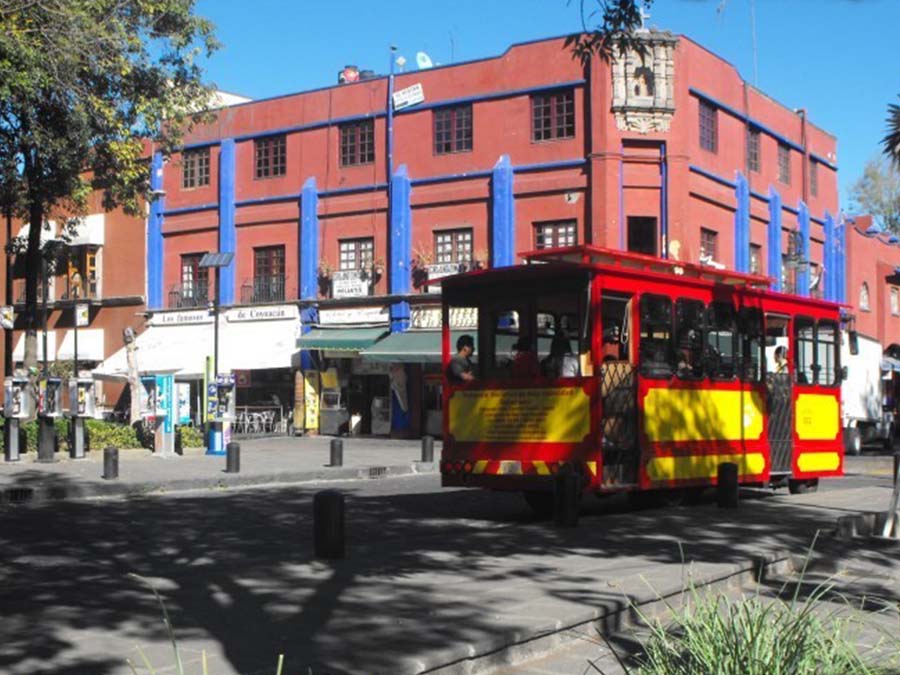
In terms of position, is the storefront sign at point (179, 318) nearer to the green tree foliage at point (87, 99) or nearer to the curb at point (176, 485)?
the green tree foliage at point (87, 99)

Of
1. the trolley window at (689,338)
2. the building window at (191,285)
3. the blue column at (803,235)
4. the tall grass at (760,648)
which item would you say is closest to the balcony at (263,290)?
the building window at (191,285)

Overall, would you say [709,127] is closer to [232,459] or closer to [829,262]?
[829,262]

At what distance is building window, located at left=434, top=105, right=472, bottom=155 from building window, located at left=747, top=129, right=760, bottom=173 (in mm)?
9387

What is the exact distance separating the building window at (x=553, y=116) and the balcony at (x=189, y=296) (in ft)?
43.6

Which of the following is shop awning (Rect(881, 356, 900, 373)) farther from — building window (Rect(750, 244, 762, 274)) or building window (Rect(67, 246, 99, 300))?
building window (Rect(67, 246, 99, 300))

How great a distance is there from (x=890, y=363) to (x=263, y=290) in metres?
21.0

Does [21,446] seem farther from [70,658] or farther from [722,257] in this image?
[722,257]

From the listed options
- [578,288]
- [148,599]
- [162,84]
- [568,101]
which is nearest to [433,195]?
[568,101]

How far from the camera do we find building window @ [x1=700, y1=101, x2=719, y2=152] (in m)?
33.5

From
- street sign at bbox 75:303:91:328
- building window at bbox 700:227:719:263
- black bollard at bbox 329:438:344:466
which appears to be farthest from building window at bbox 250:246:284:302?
black bollard at bbox 329:438:344:466

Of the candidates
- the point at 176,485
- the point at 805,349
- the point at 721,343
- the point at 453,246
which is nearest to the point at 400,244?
the point at 453,246

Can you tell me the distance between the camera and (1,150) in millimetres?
22188

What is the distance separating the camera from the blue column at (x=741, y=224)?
35469 millimetres

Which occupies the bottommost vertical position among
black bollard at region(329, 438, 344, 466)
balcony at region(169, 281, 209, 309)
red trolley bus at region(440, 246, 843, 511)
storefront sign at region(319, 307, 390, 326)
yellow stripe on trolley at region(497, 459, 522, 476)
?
black bollard at region(329, 438, 344, 466)
